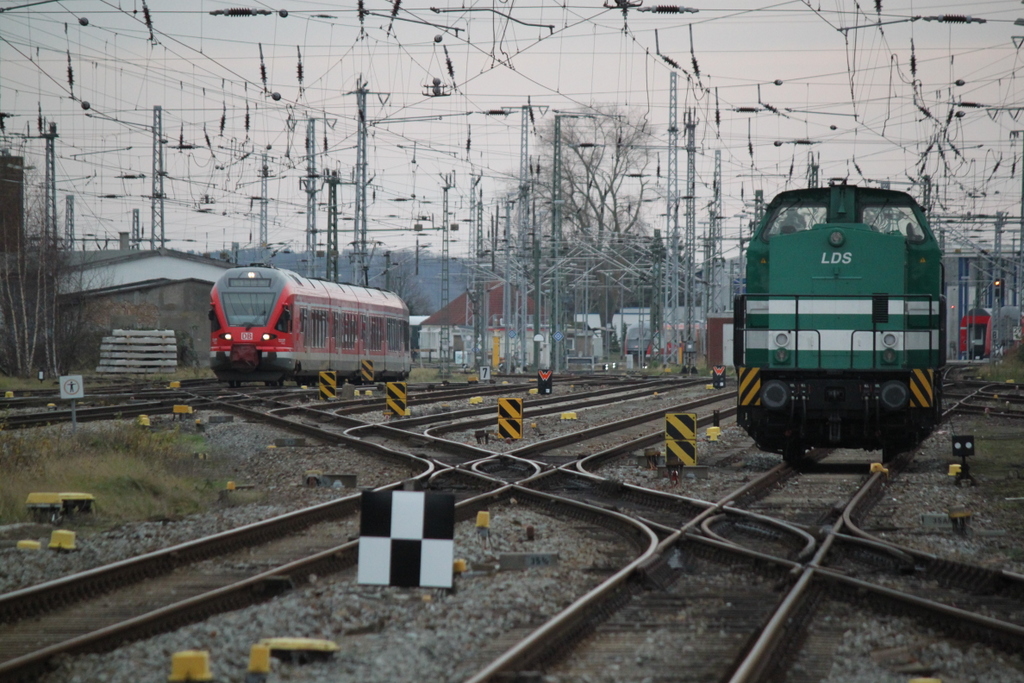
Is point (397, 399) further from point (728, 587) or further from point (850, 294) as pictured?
point (728, 587)

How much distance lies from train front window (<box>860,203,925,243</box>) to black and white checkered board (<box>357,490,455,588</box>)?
8121 millimetres

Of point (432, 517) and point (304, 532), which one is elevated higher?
point (432, 517)

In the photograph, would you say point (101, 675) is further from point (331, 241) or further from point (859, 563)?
point (331, 241)

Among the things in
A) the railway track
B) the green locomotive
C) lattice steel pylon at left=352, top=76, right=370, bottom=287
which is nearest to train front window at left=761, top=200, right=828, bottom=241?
the green locomotive

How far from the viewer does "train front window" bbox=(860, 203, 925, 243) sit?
42.5ft

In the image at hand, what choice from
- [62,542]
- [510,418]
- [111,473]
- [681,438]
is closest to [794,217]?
[681,438]

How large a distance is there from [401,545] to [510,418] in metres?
10.9

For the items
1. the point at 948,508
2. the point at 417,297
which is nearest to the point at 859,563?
the point at 948,508

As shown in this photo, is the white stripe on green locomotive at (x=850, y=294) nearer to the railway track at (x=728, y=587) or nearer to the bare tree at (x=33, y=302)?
the railway track at (x=728, y=587)

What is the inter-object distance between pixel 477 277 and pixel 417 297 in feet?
275

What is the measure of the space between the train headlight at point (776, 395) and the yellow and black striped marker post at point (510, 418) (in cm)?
570

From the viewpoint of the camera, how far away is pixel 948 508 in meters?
10.8

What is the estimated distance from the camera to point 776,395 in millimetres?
12742

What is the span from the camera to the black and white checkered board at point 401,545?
6.93 m
